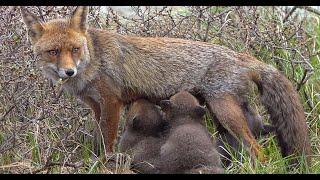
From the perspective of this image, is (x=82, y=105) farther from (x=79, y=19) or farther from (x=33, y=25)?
(x=33, y=25)

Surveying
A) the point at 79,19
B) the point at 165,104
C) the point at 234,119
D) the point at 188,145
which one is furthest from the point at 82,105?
the point at 188,145

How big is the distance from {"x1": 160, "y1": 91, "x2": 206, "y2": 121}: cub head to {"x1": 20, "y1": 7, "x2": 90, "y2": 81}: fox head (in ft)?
3.38

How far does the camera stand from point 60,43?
757 cm

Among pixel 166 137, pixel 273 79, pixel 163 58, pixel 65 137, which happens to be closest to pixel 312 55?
pixel 273 79

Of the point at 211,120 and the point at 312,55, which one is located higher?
the point at 312,55

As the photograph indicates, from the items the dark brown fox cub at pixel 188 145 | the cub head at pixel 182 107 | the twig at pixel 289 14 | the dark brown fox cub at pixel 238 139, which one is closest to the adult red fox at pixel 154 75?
the dark brown fox cub at pixel 238 139

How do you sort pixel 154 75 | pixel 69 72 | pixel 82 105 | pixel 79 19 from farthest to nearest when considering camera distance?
1. pixel 82 105
2. pixel 154 75
3. pixel 79 19
4. pixel 69 72

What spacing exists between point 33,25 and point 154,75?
59.0 inches

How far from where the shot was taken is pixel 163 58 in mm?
8250

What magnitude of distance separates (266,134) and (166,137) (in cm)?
149

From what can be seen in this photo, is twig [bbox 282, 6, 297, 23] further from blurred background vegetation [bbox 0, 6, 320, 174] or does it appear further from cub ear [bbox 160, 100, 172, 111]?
cub ear [bbox 160, 100, 172, 111]

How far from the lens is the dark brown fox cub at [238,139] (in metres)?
7.61
